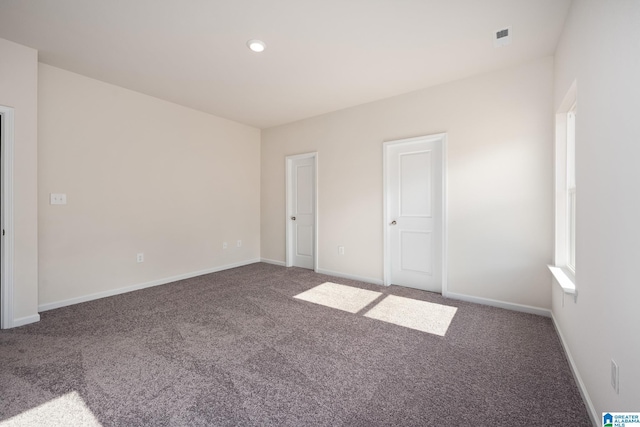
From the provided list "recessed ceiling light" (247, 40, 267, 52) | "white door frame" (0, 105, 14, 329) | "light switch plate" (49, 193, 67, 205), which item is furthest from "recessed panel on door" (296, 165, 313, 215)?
"white door frame" (0, 105, 14, 329)

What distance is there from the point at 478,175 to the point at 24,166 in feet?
15.6

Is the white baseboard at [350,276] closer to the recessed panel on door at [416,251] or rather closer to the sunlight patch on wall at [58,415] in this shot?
the recessed panel on door at [416,251]

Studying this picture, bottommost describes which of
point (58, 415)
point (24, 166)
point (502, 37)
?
point (58, 415)

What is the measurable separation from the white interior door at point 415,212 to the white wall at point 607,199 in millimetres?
1708

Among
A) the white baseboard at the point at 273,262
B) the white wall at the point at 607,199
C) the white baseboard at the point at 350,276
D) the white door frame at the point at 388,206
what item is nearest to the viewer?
the white wall at the point at 607,199

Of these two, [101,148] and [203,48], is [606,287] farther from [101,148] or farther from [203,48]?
[101,148]

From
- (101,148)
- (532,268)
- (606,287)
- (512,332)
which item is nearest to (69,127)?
(101,148)

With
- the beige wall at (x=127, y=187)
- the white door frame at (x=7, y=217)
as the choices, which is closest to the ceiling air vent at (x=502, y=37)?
the beige wall at (x=127, y=187)

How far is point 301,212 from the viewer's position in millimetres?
5254

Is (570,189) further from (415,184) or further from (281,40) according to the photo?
(281,40)

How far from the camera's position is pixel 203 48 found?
2.77 metres

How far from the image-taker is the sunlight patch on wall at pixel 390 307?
2.80m

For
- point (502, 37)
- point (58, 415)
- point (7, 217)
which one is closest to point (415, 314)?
point (502, 37)

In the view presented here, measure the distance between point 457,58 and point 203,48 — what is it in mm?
2547
